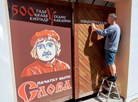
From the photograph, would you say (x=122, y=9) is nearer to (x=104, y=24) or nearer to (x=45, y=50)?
(x=104, y=24)

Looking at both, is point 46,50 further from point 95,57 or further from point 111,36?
point 111,36

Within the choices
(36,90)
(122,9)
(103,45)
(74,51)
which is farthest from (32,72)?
(122,9)

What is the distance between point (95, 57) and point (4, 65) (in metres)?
2.10

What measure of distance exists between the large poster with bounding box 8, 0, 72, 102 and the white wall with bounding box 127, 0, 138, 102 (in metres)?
1.56

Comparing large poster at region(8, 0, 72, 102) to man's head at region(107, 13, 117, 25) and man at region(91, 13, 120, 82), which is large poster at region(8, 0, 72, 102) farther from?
man's head at region(107, 13, 117, 25)

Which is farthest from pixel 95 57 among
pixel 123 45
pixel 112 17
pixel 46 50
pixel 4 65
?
pixel 4 65

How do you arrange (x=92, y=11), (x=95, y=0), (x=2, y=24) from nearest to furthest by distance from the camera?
(x=2, y=24), (x=92, y=11), (x=95, y=0)

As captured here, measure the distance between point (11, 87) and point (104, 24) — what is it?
8.47ft

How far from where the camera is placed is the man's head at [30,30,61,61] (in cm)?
218

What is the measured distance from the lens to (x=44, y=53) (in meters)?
2.28

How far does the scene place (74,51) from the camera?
2.56 metres

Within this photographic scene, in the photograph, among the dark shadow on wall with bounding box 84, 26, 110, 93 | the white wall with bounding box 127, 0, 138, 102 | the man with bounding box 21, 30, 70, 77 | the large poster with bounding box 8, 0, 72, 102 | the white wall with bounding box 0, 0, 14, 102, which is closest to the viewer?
the white wall with bounding box 0, 0, 14, 102

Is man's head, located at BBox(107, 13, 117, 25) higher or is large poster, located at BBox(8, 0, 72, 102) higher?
man's head, located at BBox(107, 13, 117, 25)

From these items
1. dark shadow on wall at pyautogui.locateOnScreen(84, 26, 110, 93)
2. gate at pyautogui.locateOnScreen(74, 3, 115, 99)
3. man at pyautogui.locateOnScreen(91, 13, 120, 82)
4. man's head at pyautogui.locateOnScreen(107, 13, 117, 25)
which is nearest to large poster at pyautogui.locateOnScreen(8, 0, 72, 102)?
gate at pyautogui.locateOnScreen(74, 3, 115, 99)
